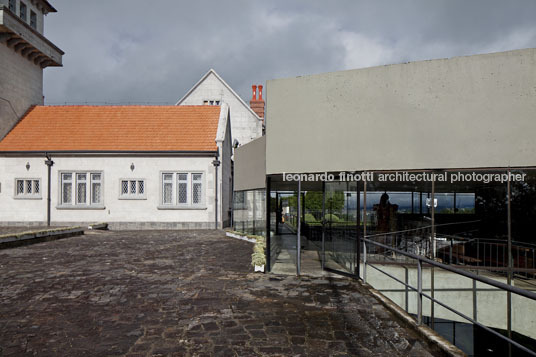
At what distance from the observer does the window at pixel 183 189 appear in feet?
66.2

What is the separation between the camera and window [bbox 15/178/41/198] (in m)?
20.3

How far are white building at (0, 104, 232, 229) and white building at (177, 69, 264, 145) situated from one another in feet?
41.5

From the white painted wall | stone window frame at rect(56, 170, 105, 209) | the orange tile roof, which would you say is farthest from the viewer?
the white painted wall

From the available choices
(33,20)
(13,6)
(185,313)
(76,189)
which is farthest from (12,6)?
(185,313)

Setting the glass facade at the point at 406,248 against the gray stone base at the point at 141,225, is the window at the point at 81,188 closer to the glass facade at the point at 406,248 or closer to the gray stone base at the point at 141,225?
the gray stone base at the point at 141,225

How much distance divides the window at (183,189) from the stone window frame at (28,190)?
23.2 ft

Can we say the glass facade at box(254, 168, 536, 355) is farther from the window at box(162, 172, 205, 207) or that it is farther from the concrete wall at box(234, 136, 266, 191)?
the window at box(162, 172, 205, 207)

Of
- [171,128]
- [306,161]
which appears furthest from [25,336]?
[171,128]

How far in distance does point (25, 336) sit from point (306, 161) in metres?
6.20

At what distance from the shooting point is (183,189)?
20391mm

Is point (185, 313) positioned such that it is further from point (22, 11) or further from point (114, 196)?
point (22, 11)

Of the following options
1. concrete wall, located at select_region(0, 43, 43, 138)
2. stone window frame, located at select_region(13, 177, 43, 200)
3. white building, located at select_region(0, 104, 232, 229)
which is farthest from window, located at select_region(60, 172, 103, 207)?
concrete wall, located at select_region(0, 43, 43, 138)

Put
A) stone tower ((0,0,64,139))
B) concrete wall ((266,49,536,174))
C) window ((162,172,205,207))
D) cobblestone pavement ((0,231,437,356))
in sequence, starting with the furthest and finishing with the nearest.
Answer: stone tower ((0,0,64,139)) < window ((162,172,205,207)) < concrete wall ((266,49,536,174)) < cobblestone pavement ((0,231,437,356))

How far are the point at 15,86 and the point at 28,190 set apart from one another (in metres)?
7.35
